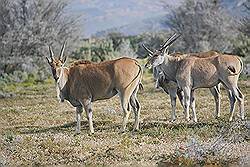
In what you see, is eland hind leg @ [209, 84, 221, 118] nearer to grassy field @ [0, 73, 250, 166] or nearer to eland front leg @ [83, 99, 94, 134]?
grassy field @ [0, 73, 250, 166]

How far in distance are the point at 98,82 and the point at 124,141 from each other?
9.32 ft

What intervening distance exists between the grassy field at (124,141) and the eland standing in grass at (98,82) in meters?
0.72

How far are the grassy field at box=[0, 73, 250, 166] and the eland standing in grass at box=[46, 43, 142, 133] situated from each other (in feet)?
2.35

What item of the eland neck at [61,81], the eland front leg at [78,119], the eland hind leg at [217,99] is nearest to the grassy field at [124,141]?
the eland front leg at [78,119]

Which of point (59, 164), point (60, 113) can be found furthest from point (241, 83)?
point (59, 164)

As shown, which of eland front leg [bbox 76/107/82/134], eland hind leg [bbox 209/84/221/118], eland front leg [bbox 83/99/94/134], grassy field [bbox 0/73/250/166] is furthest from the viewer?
eland hind leg [bbox 209/84/221/118]

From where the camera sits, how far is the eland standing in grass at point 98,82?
15.0 m

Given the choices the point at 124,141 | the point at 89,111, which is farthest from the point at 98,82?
the point at 124,141

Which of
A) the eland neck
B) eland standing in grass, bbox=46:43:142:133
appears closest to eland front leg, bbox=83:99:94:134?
eland standing in grass, bbox=46:43:142:133

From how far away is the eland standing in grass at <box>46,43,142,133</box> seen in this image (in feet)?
49.2

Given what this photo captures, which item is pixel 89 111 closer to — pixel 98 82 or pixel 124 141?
pixel 98 82

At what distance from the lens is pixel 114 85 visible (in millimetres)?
15086

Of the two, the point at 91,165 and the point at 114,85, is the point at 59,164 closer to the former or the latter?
the point at 91,165

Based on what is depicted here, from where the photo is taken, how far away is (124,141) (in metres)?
12.8
